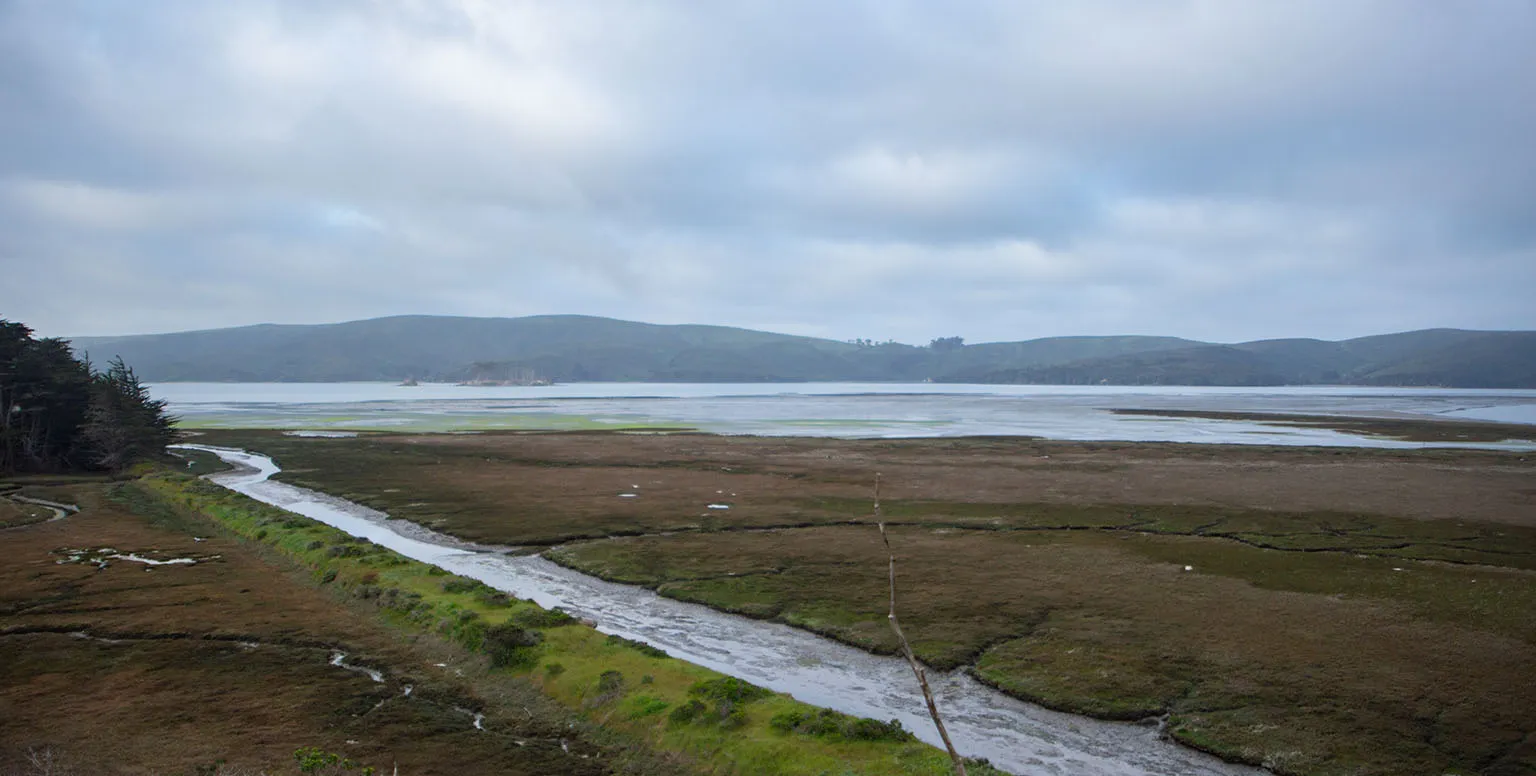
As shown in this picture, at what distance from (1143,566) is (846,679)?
12257 millimetres

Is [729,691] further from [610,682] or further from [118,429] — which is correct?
[118,429]

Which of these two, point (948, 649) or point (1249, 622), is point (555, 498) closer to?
point (948, 649)

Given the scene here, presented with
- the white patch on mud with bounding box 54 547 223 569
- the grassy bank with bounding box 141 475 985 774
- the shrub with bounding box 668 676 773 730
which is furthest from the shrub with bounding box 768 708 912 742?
the white patch on mud with bounding box 54 547 223 569

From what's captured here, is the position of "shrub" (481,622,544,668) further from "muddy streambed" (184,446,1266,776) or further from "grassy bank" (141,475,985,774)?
"muddy streambed" (184,446,1266,776)

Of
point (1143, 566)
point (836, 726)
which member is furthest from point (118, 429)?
point (1143, 566)

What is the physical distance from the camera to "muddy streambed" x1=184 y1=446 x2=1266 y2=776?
1288 centimetres

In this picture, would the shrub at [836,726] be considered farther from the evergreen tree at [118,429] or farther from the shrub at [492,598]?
the evergreen tree at [118,429]

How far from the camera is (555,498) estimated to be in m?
38.8

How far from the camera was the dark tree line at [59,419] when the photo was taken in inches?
1923

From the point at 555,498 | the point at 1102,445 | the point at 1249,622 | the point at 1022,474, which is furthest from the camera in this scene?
the point at 1102,445

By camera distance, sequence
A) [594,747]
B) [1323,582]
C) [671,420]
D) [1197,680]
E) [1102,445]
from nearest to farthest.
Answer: [594,747]
[1197,680]
[1323,582]
[1102,445]
[671,420]

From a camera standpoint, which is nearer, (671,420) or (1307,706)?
(1307,706)

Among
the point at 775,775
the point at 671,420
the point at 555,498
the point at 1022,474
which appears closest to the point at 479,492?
the point at 555,498

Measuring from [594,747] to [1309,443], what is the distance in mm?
67879
